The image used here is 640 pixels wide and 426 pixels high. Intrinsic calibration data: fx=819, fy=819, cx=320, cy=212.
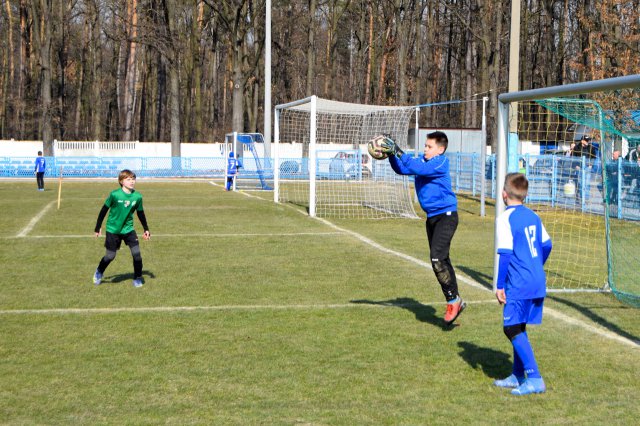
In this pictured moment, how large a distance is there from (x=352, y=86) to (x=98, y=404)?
215 ft

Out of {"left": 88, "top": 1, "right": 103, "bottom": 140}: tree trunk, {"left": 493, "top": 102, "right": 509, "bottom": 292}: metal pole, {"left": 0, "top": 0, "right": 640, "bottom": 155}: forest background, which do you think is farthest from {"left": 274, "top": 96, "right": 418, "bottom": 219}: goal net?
{"left": 88, "top": 1, "right": 103, "bottom": 140}: tree trunk

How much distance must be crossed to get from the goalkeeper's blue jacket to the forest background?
33.5 meters

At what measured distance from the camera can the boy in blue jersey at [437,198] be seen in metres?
8.12

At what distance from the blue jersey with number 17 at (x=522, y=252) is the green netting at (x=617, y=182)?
4079 millimetres

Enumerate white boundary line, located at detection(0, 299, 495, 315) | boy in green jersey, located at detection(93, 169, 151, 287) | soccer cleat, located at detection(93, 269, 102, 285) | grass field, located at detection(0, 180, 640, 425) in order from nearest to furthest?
grass field, located at detection(0, 180, 640, 425), white boundary line, located at detection(0, 299, 495, 315), boy in green jersey, located at detection(93, 169, 151, 287), soccer cleat, located at detection(93, 269, 102, 285)

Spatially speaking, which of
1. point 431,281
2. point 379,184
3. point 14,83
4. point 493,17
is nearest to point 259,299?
point 431,281

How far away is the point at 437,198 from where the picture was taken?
8.31 metres

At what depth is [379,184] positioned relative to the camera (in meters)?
24.7

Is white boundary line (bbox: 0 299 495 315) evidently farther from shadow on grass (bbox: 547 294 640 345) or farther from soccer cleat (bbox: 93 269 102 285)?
soccer cleat (bbox: 93 269 102 285)

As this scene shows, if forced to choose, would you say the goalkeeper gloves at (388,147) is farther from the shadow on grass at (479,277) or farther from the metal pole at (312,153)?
the metal pole at (312,153)

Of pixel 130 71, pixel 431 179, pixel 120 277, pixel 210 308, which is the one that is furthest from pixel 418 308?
pixel 130 71

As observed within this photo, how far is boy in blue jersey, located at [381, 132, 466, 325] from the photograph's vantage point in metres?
8.12

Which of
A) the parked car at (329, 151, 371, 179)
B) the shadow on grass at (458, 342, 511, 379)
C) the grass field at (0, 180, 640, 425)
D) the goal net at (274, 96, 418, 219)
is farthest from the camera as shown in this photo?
the parked car at (329, 151, 371, 179)

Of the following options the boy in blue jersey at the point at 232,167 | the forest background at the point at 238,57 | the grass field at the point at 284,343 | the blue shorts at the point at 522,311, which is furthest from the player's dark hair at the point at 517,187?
the forest background at the point at 238,57
